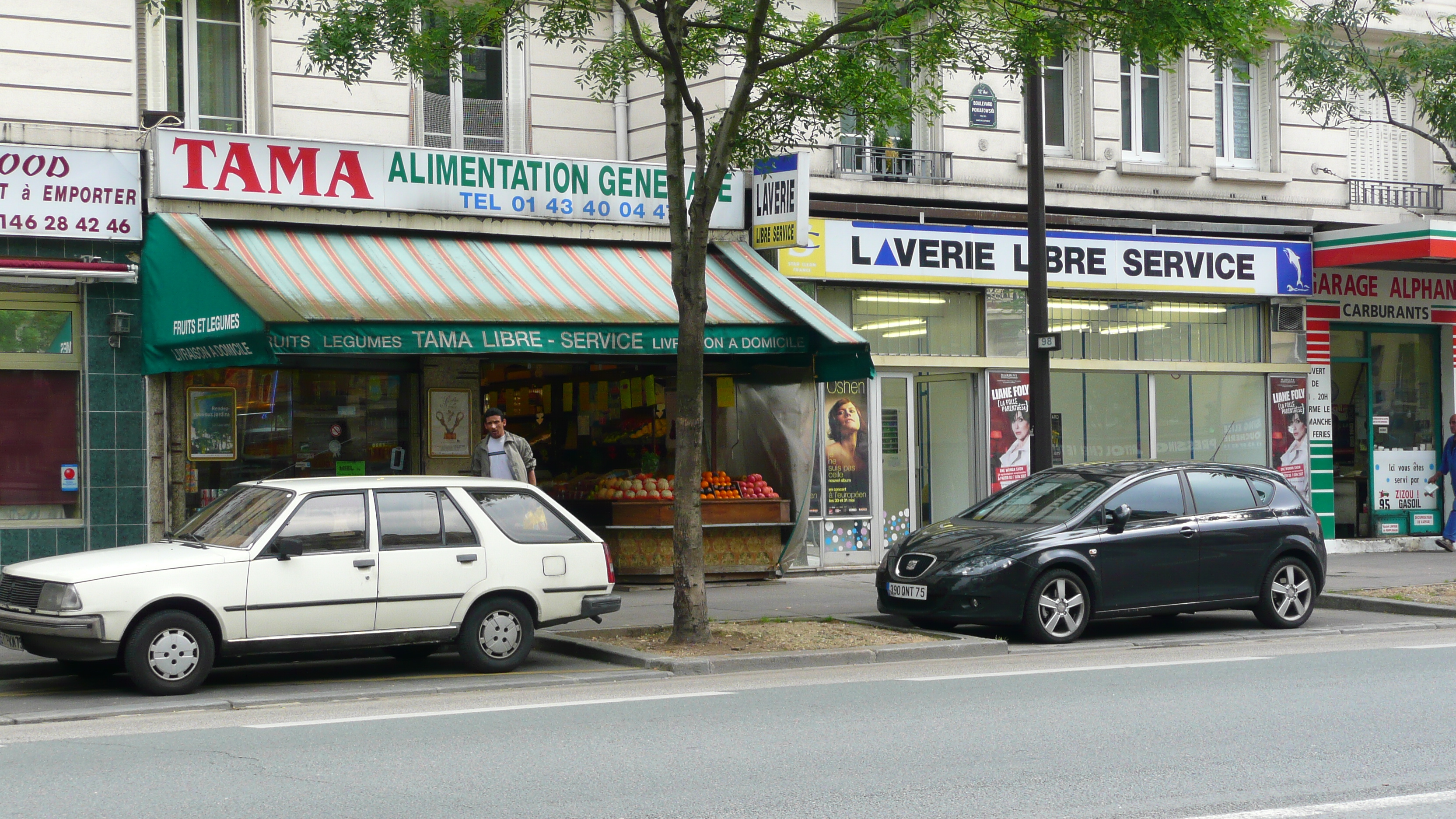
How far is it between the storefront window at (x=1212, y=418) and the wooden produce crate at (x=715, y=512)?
6.23 m

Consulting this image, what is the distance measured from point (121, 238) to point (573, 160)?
4.73 meters

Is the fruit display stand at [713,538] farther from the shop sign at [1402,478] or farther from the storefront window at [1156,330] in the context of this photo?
the shop sign at [1402,478]

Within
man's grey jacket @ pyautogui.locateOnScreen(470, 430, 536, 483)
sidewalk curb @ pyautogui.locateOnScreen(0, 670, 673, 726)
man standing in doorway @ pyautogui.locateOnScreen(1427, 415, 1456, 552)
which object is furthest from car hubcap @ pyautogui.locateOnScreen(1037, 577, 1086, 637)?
man standing in doorway @ pyautogui.locateOnScreen(1427, 415, 1456, 552)

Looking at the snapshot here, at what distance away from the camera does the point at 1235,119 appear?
20.6m

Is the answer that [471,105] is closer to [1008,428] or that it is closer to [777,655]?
[1008,428]

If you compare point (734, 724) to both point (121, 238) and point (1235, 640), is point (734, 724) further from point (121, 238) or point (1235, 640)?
point (121, 238)

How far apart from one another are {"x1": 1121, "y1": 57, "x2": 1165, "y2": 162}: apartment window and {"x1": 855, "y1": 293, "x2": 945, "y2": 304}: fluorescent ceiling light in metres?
3.62

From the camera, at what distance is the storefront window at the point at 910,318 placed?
17828 millimetres

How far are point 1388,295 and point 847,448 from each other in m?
8.95

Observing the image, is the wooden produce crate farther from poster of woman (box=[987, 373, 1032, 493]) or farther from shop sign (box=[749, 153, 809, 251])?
poster of woman (box=[987, 373, 1032, 493])

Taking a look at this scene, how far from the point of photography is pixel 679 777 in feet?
22.6

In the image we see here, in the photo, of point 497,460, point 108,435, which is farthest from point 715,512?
point 108,435

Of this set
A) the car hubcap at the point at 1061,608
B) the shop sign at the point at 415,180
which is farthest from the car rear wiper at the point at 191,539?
the car hubcap at the point at 1061,608

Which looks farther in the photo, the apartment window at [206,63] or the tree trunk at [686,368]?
the apartment window at [206,63]
